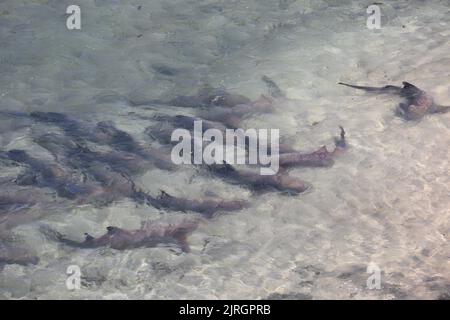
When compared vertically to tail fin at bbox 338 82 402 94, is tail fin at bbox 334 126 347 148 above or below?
below

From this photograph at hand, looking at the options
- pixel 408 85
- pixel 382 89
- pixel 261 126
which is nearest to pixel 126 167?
pixel 261 126

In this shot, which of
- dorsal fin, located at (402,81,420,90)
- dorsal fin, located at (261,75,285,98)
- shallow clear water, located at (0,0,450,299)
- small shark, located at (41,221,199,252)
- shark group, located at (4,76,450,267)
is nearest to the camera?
shallow clear water, located at (0,0,450,299)

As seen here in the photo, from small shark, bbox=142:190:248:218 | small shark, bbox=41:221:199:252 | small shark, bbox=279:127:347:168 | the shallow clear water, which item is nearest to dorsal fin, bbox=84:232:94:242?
small shark, bbox=41:221:199:252

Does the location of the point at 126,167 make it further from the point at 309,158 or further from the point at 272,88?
the point at 272,88

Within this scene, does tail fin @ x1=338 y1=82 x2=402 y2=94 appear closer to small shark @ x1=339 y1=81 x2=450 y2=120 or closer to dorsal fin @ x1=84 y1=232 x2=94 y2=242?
small shark @ x1=339 y1=81 x2=450 y2=120

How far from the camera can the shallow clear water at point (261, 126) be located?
4453 millimetres

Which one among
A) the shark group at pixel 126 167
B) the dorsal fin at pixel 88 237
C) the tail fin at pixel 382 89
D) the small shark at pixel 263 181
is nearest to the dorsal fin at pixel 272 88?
the shark group at pixel 126 167

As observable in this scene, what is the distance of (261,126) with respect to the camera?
6238 mm

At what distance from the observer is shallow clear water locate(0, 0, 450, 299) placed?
4453mm

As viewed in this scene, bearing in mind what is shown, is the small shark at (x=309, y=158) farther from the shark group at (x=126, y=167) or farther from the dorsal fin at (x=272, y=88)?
the dorsal fin at (x=272, y=88)

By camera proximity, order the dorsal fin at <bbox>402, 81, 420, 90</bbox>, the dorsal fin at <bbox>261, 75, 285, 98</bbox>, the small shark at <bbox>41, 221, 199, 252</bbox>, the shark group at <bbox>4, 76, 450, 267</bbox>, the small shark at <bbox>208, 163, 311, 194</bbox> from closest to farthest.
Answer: the small shark at <bbox>41, 221, 199, 252</bbox>
the shark group at <bbox>4, 76, 450, 267</bbox>
the small shark at <bbox>208, 163, 311, 194</bbox>
the dorsal fin at <bbox>402, 81, 420, 90</bbox>
the dorsal fin at <bbox>261, 75, 285, 98</bbox>

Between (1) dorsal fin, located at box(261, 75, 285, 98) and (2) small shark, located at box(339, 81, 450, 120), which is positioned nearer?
(2) small shark, located at box(339, 81, 450, 120)

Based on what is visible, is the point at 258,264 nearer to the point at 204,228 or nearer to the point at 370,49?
the point at 204,228
